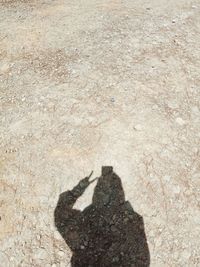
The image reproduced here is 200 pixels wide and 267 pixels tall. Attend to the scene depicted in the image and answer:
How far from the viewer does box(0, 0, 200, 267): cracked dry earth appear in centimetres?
641

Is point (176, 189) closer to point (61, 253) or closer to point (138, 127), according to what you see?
point (138, 127)

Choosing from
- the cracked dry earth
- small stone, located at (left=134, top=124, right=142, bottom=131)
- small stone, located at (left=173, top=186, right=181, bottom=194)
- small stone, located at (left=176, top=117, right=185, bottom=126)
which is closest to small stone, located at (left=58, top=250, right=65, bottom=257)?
the cracked dry earth

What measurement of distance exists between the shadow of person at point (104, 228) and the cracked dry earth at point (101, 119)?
0.15 metres

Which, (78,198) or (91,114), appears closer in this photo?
(78,198)

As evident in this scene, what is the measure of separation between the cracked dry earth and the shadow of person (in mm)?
149

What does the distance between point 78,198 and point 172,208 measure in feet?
5.63

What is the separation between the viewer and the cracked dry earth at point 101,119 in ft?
21.0

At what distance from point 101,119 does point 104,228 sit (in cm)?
236

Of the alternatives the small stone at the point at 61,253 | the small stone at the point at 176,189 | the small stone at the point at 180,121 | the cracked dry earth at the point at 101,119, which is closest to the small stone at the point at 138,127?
the cracked dry earth at the point at 101,119

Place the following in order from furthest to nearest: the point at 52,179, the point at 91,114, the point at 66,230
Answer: the point at 91,114, the point at 52,179, the point at 66,230

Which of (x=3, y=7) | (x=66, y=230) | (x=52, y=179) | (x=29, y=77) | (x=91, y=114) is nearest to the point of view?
(x=66, y=230)

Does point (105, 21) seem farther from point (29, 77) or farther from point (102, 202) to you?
point (102, 202)

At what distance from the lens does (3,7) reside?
11492 mm

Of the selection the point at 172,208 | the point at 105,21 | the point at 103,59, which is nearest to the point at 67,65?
the point at 103,59
